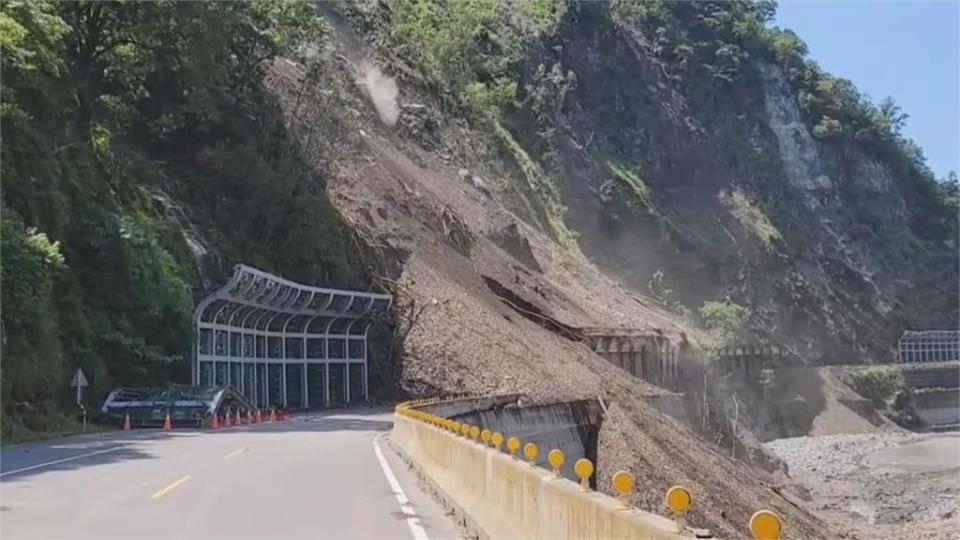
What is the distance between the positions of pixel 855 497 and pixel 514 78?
4852 centimetres

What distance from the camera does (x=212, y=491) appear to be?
1733 centimetres

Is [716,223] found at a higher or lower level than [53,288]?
higher

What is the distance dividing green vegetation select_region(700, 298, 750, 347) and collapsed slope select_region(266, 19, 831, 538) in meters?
9.20

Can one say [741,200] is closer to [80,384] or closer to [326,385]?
[326,385]

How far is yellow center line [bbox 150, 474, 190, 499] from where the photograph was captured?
1673cm

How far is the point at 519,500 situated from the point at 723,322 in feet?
254

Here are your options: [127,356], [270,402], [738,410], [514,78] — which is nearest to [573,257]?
[738,410]

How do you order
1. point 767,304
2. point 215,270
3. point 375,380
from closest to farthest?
point 215,270 → point 375,380 → point 767,304

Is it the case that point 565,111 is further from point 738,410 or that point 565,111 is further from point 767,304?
point 738,410

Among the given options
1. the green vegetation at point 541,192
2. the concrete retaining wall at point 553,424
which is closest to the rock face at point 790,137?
the green vegetation at point 541,192

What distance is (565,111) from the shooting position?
324ft

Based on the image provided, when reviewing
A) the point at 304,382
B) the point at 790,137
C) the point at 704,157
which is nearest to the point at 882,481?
the point at 304,382

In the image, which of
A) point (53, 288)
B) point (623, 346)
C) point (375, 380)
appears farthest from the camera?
point (623, 346)

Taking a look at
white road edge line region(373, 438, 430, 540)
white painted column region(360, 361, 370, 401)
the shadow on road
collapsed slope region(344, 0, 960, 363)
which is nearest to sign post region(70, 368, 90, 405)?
the shadow on road
